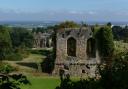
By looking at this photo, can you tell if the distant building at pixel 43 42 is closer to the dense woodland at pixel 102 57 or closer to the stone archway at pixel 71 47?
the dense woodland at pixel 102 57

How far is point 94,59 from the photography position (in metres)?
32.6

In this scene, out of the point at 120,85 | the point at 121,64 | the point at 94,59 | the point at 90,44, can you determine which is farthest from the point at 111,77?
the point at 90,44

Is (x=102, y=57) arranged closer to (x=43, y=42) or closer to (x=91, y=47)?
(x=91, y=47)

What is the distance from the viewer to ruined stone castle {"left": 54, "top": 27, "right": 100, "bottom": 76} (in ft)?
105

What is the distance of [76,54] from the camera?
109ft

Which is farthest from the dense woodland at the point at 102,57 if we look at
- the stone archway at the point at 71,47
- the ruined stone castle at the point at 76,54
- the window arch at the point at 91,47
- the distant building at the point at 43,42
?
the distant building at the point at 43,42

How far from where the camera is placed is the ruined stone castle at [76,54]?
1266 inches

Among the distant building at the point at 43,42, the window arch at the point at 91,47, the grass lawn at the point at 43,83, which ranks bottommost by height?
the distant building at the point at 43,42

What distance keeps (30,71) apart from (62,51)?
9.20 feet

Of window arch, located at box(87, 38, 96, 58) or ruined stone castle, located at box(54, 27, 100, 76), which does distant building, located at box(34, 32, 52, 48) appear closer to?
window arch, located at box(87, 38, 96, 58)

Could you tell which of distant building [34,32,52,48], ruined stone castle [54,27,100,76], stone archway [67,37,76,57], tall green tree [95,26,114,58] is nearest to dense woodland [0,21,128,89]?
tall green tree [95,26,114,58]

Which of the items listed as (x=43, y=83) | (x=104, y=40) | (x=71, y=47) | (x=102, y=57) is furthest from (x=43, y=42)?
(x=43, y=83)

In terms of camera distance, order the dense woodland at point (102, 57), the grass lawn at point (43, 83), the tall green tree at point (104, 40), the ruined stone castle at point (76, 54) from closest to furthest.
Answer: the dense woodland at point (102, 57) → the grass lawn at point (43, 83) → the ruined stone castle at point (76, 54) → the tall green tree at point (104, 40)

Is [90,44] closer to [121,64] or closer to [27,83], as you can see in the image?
[121,64]
